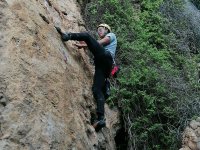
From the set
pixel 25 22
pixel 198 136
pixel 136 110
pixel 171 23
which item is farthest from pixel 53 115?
pixel 171 23

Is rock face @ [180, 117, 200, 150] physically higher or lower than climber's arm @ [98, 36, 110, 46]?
lower

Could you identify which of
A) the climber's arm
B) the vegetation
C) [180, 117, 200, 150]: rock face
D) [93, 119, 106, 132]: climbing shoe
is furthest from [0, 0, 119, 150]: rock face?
the vegetation

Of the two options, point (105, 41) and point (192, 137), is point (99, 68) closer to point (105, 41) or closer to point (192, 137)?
point (105, 41)

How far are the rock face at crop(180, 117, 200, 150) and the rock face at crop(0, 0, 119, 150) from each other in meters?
1.56

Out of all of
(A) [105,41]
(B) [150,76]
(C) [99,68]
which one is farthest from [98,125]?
(B) [150,76]

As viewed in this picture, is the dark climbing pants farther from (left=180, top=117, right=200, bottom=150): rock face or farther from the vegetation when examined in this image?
(left=180, top=117, right=200, bottom=150): rock face

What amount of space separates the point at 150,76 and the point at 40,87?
15.2 ft

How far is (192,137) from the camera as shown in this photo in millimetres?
7977

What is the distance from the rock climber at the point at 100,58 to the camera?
712 centimetres

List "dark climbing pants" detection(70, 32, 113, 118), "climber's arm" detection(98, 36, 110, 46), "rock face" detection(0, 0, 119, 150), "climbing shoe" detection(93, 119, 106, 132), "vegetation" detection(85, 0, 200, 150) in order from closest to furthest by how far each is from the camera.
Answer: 1. "rock face" detection(0, 0, 119, 150)
2. "climbing shoe" detection(93, 119, 106, 132)
3. "dark climbing pants" detection(70, 32, 113, 118)
4. "climber's arm" detection(98, 36, 110, 46)
5. "vegetation" detection(85, 0, 200, 150)

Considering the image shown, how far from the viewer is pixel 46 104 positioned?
5480 millimetres

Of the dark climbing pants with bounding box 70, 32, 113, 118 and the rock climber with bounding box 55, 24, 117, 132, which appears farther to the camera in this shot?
the dark climbing pants with bounding box 70, 32, 113, 118

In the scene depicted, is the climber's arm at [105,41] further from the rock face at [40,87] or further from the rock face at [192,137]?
the rock face at [192,137]

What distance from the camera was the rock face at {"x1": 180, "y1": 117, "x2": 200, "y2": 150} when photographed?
785cm
